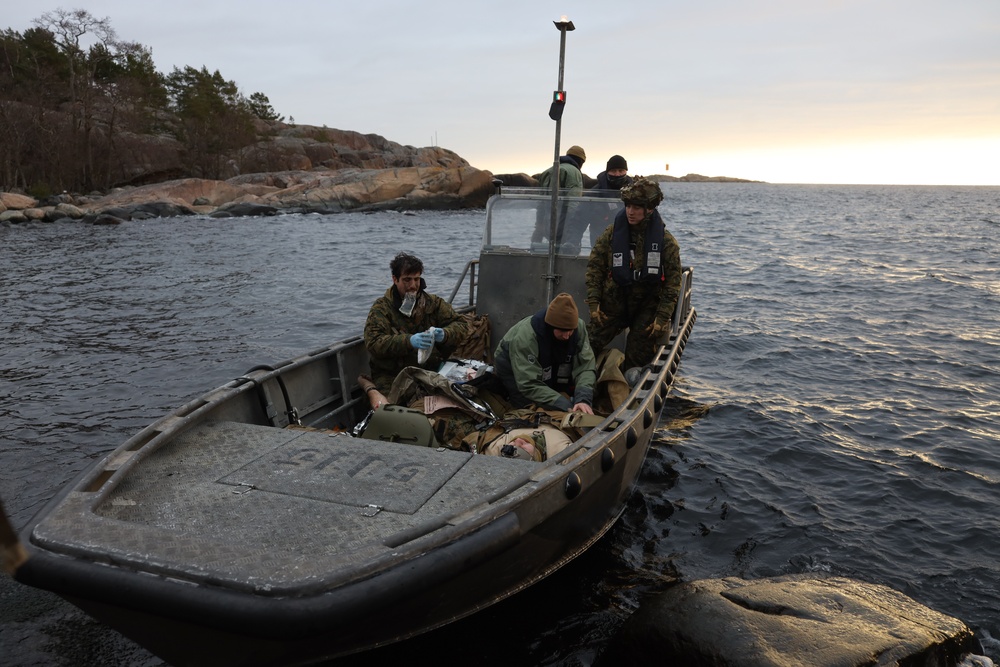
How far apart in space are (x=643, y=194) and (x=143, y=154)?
196 feet

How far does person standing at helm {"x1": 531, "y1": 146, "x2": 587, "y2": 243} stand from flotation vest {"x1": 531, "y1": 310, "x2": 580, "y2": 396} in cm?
259

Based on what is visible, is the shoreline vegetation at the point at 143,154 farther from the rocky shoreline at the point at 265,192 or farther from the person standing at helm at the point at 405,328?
the person standing at helm at the point at 405,328

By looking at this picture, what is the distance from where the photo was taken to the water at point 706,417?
5250mm

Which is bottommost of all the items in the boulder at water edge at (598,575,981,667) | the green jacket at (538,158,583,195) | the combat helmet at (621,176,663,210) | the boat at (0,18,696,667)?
the boulder at water edge at (598,575,981,667)

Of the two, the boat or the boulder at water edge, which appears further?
the boulder at water edge

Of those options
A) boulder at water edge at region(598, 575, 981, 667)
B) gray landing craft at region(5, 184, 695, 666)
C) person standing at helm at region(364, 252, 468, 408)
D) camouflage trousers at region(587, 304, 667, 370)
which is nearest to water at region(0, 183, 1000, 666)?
boulder at water edge at region(598, 575, 981, 667)

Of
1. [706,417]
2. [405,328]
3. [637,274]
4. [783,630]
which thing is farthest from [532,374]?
[706,417]

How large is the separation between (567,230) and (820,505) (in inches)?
161

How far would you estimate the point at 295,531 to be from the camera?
12.1ft

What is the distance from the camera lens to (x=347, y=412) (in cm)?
693

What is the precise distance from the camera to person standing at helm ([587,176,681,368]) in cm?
727

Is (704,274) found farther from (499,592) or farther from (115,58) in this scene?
(115,58)

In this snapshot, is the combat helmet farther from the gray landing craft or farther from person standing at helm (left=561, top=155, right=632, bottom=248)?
the gray landing craft

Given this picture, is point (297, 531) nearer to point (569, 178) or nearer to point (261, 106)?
point (569, 178)
